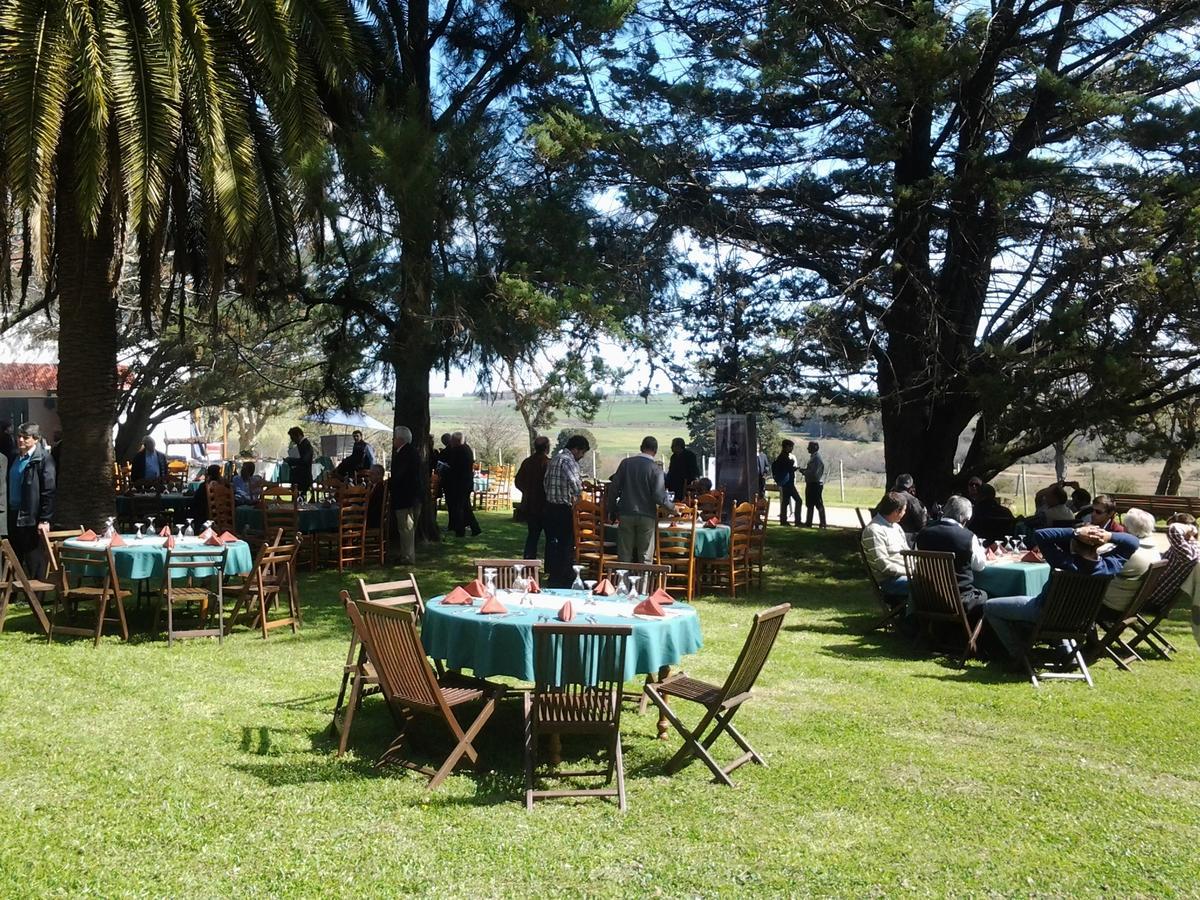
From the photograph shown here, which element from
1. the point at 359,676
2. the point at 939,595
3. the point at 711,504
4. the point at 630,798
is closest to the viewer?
the point at 630,798

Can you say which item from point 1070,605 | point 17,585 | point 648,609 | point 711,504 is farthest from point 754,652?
point 711,504

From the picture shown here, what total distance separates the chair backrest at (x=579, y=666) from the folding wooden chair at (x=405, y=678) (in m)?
0.41

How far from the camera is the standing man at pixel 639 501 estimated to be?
10758 millimetres

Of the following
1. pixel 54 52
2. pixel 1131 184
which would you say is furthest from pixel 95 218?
pixel 1131 184

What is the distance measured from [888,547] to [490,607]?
5.00 meters

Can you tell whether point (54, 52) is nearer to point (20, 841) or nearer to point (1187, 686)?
point (20, 841)

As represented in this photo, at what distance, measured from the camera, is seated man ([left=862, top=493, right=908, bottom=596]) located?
9672 mm

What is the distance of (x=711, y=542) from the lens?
12.3 metres

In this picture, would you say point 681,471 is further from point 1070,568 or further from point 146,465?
point 1070,568

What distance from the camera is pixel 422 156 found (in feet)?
34.9

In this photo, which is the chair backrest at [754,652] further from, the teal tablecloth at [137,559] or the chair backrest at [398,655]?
the teal tablecloth at [137,559]

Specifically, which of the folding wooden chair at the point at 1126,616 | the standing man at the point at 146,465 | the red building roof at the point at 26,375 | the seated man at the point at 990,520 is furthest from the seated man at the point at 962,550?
the red building roof at the point at 26,375

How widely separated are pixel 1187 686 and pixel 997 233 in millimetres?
6933

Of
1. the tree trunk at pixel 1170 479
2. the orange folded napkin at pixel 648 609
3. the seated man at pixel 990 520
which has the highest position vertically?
the tree trunk at pixel 1170 479
